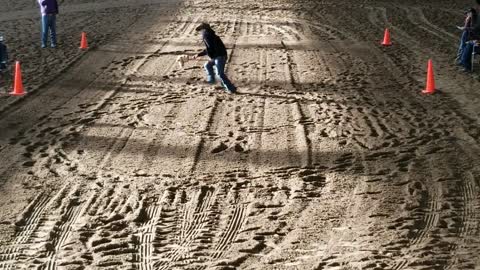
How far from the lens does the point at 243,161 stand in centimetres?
1009

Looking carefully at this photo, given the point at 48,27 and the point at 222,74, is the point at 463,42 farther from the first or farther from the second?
the point at 48,27

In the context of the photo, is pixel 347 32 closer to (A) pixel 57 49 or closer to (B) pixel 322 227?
(A) pixel 57 49

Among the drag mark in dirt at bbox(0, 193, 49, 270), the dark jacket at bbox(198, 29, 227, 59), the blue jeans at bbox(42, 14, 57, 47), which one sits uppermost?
the dark jacket at bbox(198, 29, 227, 59)

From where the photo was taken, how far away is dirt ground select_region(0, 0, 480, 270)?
24.3 feet

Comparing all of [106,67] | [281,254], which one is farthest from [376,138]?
[106,67]

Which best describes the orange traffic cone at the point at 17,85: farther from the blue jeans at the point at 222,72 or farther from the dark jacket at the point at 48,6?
the dark jacket at the point at 48,6

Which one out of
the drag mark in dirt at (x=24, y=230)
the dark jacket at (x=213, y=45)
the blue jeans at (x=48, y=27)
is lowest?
the blue jeans at (x=48, y=27)

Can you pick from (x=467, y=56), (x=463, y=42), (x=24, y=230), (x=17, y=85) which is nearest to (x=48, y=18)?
(x=17, y=85)

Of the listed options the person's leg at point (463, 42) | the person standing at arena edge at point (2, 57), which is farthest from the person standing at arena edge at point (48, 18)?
the person's leg at point (463, 42)

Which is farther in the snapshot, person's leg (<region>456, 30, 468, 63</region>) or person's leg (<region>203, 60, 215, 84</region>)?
person's leg (<region>456, 30, 468, 63</region>)

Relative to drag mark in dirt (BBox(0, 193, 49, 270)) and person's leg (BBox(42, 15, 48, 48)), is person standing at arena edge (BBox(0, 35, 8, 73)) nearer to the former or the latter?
person's leg (BBox(42, 15, 48, 48))

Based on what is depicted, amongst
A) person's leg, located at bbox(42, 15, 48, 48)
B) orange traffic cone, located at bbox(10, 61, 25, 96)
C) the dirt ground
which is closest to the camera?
the dirt ground

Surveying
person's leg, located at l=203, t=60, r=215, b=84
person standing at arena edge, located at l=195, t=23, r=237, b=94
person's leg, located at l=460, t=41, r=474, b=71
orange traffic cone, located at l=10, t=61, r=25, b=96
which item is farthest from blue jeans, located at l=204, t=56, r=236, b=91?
person's leg, located at l=460, t=41, r=474, b=71

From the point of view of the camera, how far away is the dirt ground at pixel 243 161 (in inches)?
292
